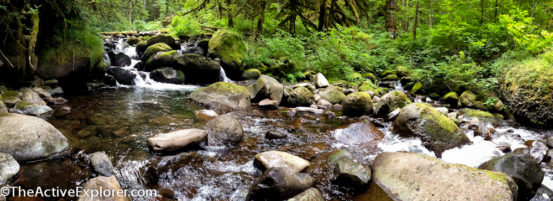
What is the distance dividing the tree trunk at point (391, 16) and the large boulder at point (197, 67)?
11101 millimetres

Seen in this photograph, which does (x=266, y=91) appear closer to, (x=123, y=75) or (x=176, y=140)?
(x=176, y=140)

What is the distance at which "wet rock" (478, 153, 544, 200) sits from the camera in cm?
329

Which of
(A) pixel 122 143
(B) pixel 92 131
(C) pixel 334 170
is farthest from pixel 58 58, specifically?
(C) pixel 334 170

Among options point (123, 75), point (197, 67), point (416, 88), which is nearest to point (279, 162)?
point (197, 67)

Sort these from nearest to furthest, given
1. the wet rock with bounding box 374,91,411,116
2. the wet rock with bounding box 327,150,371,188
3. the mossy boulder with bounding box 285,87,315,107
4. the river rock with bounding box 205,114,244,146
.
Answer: the wet rock with bounding box 327,150,371,188 < the river rock with bounding box 205,114,244,146 < the wet rock with bounding box 374,91,411,116 < the mossy boulder with bounding box 285,87,315,107

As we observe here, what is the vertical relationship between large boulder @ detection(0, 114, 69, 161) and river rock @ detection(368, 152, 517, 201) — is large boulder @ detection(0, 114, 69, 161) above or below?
above

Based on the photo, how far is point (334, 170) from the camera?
12.1 ft

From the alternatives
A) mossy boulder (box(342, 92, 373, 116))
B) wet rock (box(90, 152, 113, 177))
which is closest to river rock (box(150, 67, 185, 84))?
mossy boulder (box(342, 92, 373, 116))

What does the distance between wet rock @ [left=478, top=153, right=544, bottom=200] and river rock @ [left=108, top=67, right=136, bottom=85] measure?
10.6 meters

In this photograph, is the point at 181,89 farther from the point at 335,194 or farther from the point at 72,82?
the point at 335,194

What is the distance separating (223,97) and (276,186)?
4.94 meters

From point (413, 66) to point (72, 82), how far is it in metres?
13.2

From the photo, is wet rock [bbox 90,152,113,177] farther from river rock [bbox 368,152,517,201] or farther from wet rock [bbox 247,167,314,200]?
river rock [bbox 368,152,517,201]

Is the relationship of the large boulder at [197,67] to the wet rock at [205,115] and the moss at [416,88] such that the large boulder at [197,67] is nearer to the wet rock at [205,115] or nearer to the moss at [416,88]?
the wet rock at [205,115]
